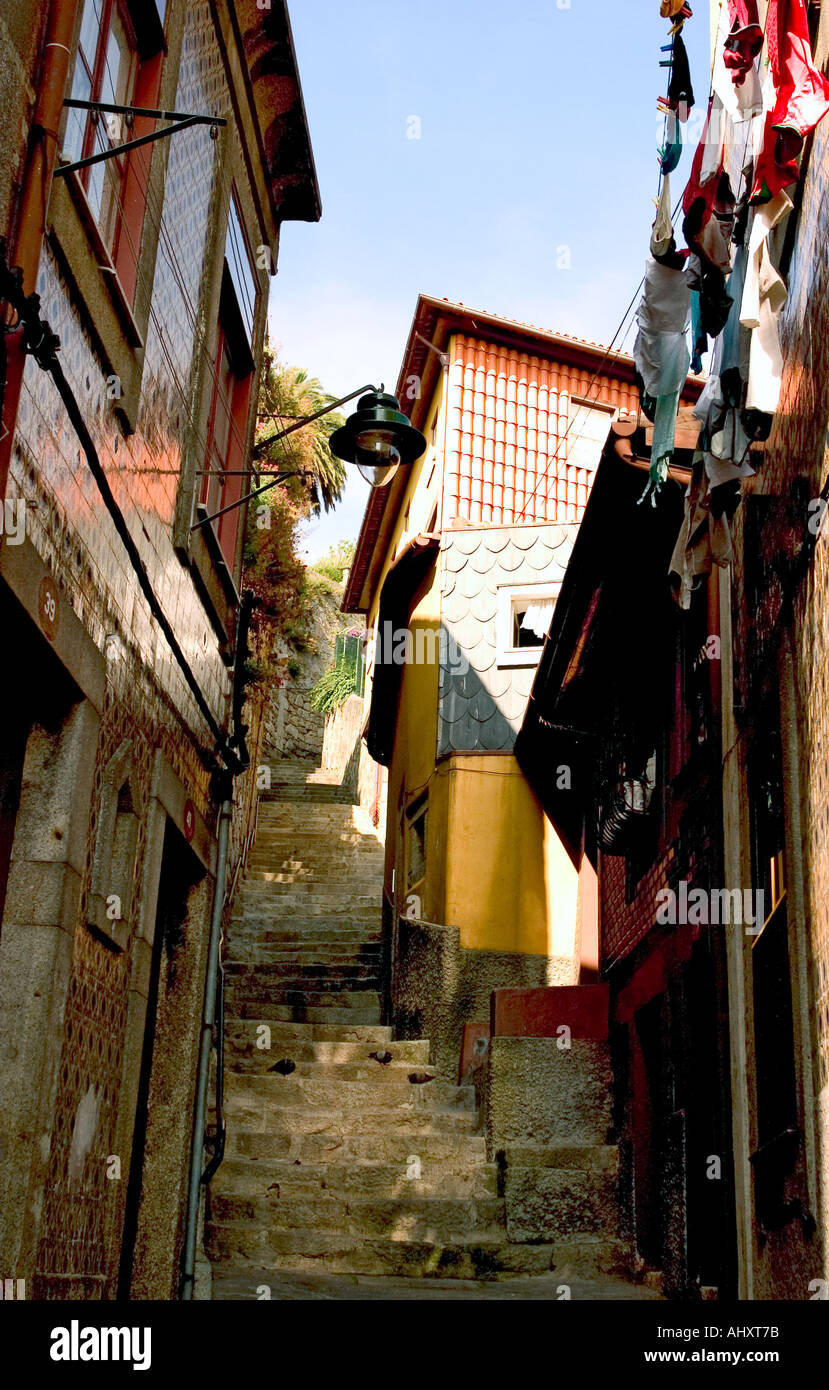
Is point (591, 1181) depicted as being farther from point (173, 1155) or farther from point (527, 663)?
point (527, 663)

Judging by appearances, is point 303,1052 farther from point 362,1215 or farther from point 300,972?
point 300,972

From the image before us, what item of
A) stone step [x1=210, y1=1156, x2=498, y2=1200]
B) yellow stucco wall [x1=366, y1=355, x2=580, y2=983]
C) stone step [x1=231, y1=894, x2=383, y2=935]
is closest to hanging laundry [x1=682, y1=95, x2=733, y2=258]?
stone step [x1=210, y1=1156, x2=498, y2=1200]

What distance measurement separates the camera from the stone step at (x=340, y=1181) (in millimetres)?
10039

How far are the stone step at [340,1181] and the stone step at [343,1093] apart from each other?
912mm

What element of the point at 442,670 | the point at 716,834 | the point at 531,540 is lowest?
the point at 716,834

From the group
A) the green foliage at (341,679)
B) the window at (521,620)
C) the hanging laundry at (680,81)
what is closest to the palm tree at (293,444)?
the window at (521,620)

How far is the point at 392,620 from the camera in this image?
19.3 meters

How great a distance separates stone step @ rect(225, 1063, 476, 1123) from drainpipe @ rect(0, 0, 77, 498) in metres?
7.42

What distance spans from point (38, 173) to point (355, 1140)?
763 cm

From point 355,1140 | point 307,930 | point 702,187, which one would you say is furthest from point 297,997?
point 702,187
